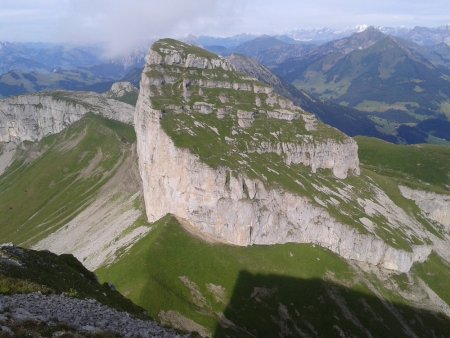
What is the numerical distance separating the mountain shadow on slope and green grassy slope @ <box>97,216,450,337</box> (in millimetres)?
A: 350

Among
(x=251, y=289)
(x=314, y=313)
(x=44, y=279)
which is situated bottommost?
(x=314, y=313)

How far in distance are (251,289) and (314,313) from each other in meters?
23.6

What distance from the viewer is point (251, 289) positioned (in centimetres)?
16775

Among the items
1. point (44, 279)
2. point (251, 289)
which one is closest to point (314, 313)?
point (251, 289)

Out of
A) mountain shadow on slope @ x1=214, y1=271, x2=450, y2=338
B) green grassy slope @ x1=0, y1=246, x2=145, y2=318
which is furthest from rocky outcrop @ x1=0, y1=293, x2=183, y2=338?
mountain shadow on slope @ x1=214, y1=271, x2=450, y2=338

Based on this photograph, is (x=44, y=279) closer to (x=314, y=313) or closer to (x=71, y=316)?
(x=71, y=316)

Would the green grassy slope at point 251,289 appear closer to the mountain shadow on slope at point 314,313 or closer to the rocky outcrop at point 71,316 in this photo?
the mountain shadow on slope at point 314,313

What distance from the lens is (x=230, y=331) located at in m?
145

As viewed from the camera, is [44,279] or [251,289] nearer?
[44,279]

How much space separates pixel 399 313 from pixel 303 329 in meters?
43.3

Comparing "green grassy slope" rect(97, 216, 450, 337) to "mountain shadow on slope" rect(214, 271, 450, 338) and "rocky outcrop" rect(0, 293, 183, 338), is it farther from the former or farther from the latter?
"rocky outcrop" rect(0, 293, 183, 338)

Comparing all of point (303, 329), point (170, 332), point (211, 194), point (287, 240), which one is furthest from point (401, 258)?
point (170, 332)

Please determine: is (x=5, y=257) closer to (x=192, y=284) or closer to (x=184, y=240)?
(x=192, y=284)

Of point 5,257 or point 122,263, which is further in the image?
point 122,263
